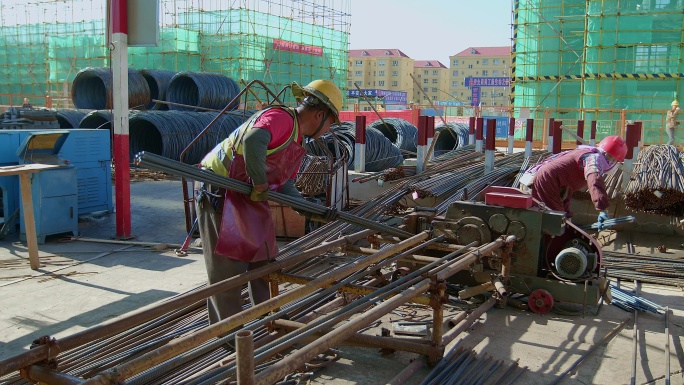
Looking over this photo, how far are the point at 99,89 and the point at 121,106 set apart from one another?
12686 millimetres

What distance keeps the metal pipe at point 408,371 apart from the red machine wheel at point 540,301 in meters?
1.61

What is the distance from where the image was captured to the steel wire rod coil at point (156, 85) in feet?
60.9

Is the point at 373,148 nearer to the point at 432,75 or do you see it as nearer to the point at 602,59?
the point at 602,59

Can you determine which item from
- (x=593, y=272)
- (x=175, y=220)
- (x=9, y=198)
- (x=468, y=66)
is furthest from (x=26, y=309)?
(x=468, y=66)

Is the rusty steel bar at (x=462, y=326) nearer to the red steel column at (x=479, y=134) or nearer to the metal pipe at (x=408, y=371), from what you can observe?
the metal pipe at (x=408, y=371)

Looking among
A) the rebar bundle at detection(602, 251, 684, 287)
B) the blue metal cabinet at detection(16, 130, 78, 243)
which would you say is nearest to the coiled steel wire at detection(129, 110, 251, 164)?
the blue metal cabinet at detection(16, 130, 78, 243)

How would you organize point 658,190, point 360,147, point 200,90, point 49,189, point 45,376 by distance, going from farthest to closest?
point 200,90 → point 360,147 → point 49,189 → point 658,190 → point 45,376

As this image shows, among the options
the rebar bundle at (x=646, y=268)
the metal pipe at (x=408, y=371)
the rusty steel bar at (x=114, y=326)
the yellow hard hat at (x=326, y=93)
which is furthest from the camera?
the rebar bundle at (x=646, y=268)

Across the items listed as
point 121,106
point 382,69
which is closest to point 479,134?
point 121,106

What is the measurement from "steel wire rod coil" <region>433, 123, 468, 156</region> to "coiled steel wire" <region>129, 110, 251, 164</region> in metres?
5.27

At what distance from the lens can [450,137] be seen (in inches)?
651

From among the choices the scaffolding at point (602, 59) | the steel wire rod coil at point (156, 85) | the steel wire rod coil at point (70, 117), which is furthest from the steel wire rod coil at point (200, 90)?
the scaffolding at point (602, 59)

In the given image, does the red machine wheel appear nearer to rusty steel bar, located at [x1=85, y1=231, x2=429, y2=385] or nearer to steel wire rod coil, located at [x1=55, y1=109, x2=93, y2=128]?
rusty steel bar, located at [x1=85, y1=231, x2=429, y2=385]

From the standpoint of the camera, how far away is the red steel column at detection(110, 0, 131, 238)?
776 centimetres
